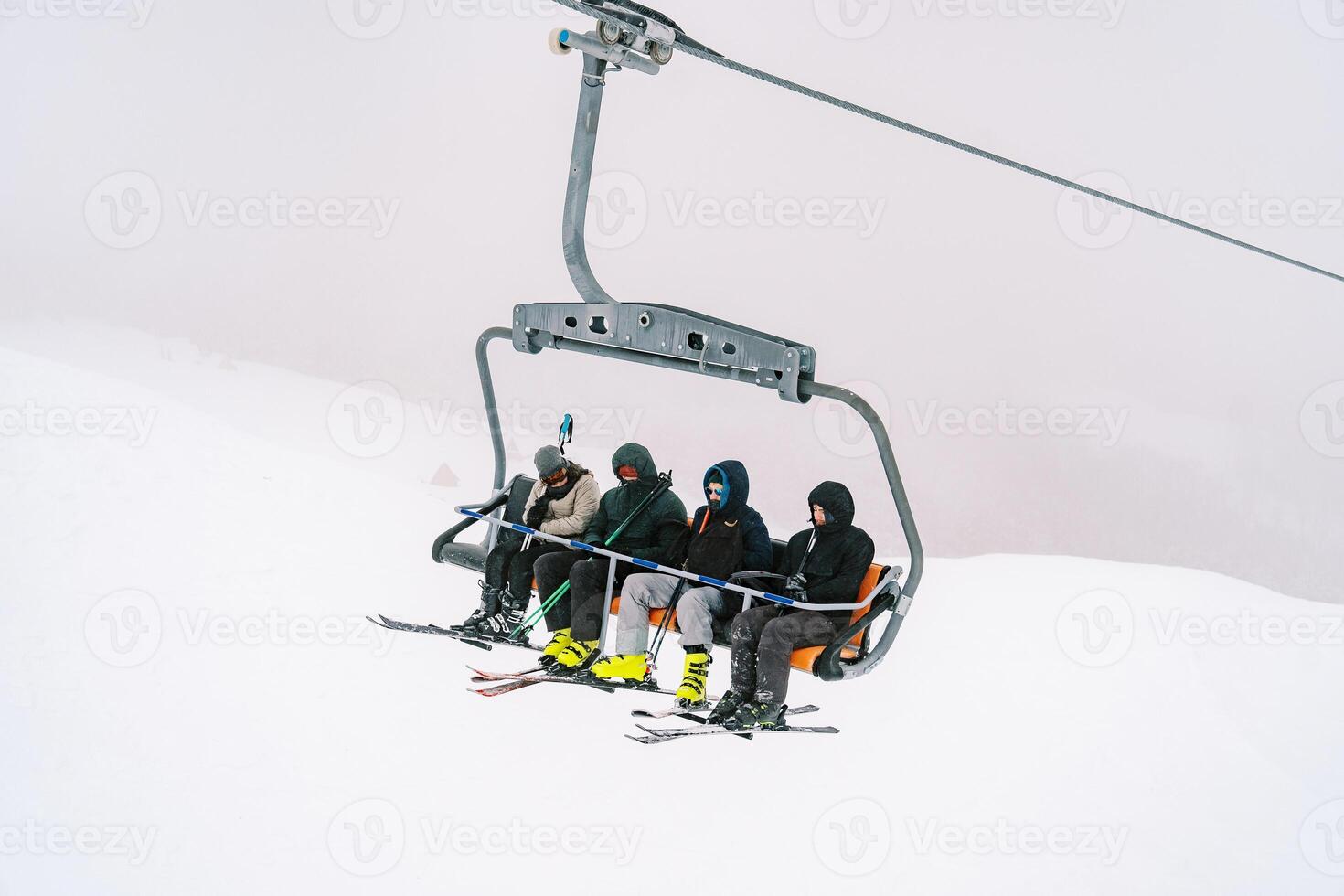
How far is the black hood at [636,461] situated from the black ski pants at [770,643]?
0.77 m

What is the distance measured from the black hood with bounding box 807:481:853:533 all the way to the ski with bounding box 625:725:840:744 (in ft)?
2.07

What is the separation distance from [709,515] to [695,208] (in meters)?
3.25

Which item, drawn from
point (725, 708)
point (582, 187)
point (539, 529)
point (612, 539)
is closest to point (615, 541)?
point (612, 539)

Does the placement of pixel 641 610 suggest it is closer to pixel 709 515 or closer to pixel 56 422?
pixel 709 515

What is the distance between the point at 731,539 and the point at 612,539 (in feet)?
1.51

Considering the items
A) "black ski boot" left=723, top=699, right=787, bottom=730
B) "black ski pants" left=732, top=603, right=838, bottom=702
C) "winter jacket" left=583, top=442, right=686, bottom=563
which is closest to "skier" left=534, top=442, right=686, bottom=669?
"winter jacket" left=583, top=442, right=686, bottom=563

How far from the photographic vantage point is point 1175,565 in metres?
7.19

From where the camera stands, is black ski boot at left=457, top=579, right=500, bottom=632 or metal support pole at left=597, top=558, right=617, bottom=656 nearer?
metal support pole at left=597, top=558, right=617, bottom=656

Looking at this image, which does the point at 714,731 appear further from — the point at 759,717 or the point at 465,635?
the point at 465,635

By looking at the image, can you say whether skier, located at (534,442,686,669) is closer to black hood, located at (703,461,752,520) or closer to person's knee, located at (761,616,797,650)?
black hood, located at (703,461,752,520)

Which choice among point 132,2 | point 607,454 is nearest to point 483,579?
point 607,454

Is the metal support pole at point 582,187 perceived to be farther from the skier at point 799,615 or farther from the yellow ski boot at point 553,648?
the yellow ski boot at point 553,648

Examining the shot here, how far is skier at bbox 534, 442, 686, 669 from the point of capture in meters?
4.04

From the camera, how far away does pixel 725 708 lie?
142 inches
